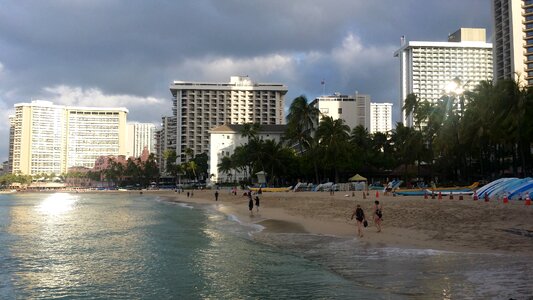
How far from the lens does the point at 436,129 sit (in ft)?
192

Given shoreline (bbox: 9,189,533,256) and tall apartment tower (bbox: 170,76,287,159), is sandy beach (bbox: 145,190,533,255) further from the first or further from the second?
tall apartment tower (bbox: 170,76,287,159)

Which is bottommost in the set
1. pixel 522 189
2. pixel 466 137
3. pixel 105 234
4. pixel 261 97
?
pixel 105 234

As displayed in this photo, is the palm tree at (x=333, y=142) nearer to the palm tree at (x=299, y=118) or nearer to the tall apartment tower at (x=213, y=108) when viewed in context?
the palm tree at (x=299, y=118)

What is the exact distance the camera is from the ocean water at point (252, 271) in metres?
10.3

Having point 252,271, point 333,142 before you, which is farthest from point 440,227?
point 333,142

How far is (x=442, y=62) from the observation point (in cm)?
17800

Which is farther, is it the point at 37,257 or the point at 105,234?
the point at 105,234

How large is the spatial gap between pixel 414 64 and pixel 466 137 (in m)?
141

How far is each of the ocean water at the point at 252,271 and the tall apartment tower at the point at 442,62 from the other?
6588 inches

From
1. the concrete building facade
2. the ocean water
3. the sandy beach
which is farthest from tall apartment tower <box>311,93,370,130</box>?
the ocean water

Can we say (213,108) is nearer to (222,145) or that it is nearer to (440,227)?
(222,145)

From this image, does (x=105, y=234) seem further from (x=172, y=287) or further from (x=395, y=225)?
(x=395, y=225)

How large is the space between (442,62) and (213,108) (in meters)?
97.9

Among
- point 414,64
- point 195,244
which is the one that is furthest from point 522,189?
point 414,64
